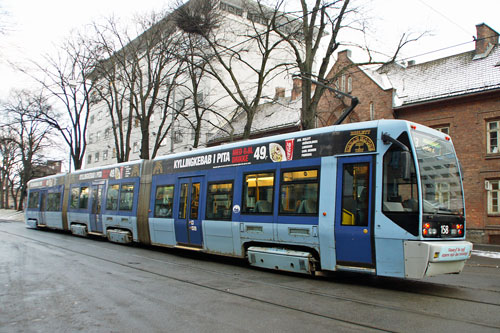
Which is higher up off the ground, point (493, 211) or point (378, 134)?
point (378, 134)

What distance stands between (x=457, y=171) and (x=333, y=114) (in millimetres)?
19005

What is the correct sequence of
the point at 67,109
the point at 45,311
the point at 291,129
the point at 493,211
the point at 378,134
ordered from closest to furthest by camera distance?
the point at 45,311, the point at 378,134, the point at 493,211, the point at 291,129, the point at 67,109

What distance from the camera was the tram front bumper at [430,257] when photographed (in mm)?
6984

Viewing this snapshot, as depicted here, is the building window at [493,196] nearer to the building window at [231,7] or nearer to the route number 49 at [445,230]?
the route number 49 at [445,230]

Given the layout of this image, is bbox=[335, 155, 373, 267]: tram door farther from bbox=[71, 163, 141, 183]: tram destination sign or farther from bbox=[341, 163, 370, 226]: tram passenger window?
bbox=[71, 163, 141, 183]: tram destination sign

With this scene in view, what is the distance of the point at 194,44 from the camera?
22344mm

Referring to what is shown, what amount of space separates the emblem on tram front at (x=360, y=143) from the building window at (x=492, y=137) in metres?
15.9

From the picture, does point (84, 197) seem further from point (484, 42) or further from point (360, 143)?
point (484, 42)

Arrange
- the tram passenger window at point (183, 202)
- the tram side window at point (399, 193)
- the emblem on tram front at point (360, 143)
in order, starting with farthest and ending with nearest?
the tram passenger window at point (183, 202) → the emblem on tram front at point (360, 143) → the tram side window at point (399, 193)

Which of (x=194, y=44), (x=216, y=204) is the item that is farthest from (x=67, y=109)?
(x=216, y=204)

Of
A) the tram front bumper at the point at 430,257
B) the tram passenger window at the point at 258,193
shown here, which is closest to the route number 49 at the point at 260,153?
the tram passenger window at the point at 258,193

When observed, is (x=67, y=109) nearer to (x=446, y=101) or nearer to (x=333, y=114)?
(x=333, y=114)

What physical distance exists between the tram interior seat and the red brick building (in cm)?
1005

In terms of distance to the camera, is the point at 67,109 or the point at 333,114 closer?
the point at 333,114
